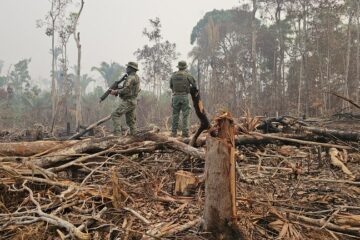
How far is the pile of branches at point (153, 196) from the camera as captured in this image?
2.74 m

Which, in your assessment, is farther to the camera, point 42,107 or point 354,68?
point 42,107

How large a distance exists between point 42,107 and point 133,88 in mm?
23839

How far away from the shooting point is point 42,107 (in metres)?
27.8

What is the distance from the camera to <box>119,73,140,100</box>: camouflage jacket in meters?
6.20

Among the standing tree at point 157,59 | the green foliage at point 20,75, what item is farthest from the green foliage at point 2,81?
the standing tree at point 157,59

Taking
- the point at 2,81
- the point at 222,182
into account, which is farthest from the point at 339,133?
the point at 2,81

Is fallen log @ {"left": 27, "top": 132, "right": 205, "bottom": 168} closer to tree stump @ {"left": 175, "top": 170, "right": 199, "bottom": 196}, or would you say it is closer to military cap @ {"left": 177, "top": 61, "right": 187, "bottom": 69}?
tree stump @ {"left": 175, "top": 170, "right": 199, "bottom": 196}

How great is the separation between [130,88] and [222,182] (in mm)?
4091

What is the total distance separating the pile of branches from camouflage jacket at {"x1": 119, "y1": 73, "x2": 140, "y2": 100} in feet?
5.00

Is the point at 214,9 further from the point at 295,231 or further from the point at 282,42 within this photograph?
the point at 295,231

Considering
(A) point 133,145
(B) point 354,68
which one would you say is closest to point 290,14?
(B) point 354,68

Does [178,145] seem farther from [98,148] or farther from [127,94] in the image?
[127,94]

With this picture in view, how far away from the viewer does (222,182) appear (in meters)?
2.54

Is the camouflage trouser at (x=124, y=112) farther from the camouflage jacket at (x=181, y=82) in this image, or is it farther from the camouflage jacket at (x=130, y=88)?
the camouflage jacket at (x=181, y=82)
